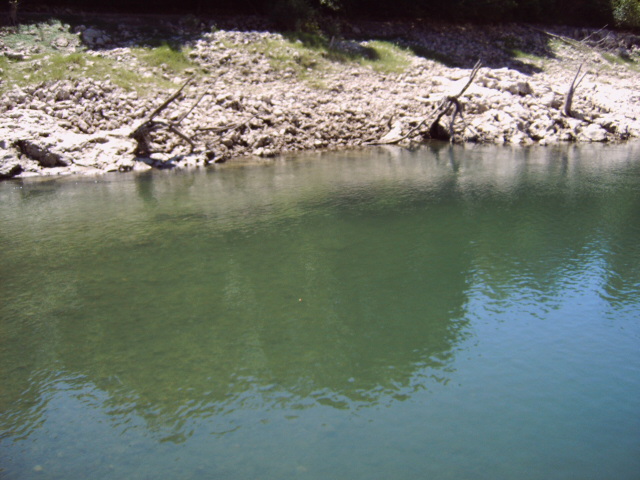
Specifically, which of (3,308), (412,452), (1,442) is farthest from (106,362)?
(412,452)

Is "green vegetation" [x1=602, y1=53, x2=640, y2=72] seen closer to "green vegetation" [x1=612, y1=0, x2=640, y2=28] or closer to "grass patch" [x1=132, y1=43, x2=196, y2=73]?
"green vegetation" [x1=612, y1=0, x2=640, y2=28]

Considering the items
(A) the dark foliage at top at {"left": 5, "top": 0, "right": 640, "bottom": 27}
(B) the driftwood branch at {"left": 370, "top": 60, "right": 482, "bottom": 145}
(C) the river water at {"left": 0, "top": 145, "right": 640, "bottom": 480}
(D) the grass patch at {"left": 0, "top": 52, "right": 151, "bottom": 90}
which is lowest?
(C) the river water at {"left": 0, "top": 145, "right": 640, "bottom": 480}

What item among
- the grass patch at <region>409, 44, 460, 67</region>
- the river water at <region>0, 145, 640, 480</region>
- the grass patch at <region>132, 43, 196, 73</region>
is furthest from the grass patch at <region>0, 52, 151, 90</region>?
Result: the grass patch at <region>409, 44, 460, 67</region>

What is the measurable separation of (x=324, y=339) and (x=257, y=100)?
25.1m

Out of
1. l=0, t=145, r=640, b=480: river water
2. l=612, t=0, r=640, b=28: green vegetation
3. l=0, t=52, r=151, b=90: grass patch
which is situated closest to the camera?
l=0, t=145, r=640, b=480: river water

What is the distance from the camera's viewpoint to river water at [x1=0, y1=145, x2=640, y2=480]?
7.00m

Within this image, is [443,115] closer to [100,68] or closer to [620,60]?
[100,68]

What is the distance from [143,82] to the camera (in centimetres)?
3206

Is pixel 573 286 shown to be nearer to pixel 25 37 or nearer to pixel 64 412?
pixel 64 412

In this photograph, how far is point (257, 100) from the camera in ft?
107

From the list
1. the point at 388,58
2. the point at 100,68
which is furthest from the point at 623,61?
the point at 100,68

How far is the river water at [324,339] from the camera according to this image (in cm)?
700

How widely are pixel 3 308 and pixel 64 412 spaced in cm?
476

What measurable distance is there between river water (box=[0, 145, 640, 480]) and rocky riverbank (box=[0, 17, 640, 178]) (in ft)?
28.9
